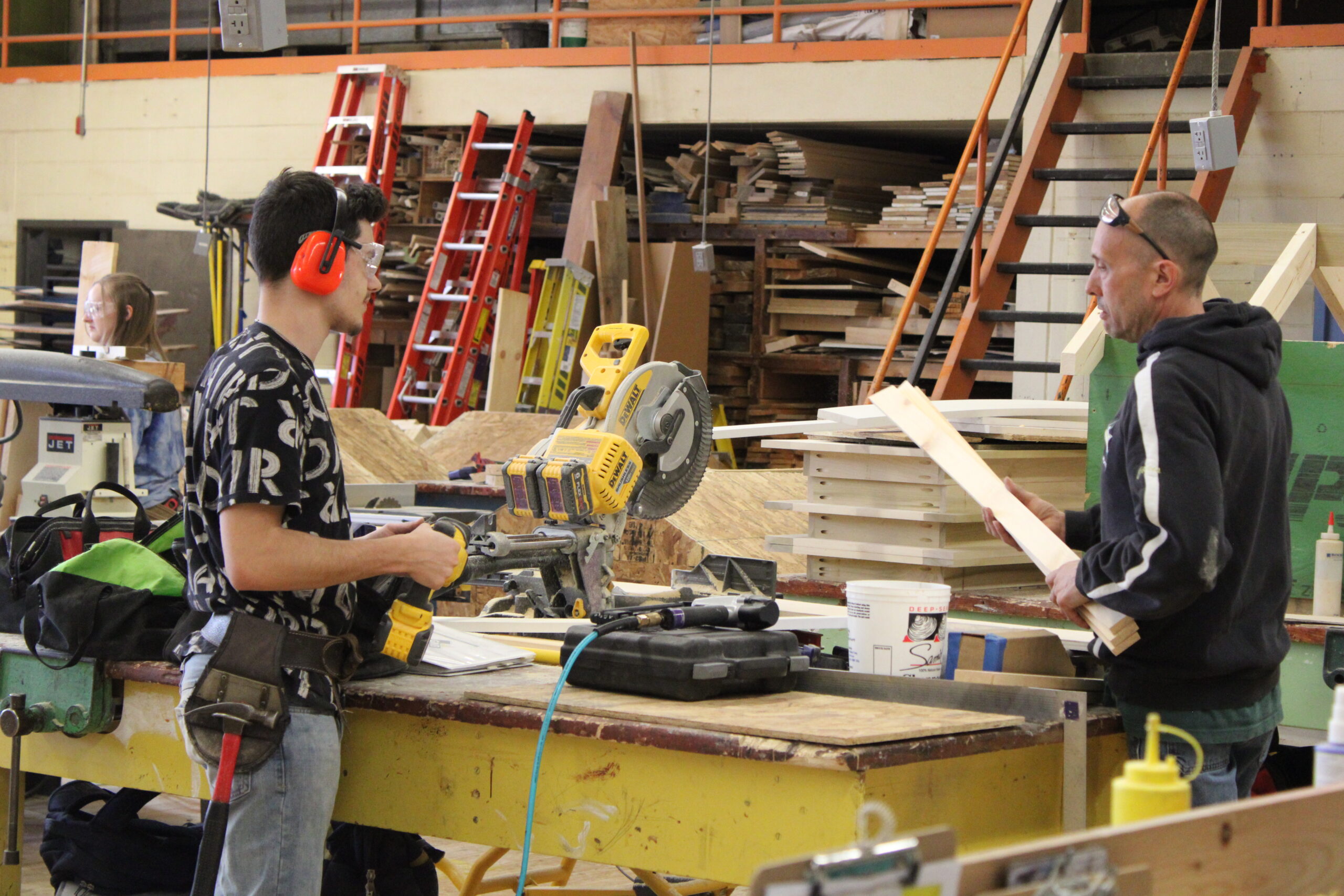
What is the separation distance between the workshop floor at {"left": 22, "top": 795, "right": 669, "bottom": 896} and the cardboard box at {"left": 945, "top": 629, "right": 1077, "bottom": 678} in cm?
183

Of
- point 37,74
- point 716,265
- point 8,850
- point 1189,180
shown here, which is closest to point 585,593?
point 8,850

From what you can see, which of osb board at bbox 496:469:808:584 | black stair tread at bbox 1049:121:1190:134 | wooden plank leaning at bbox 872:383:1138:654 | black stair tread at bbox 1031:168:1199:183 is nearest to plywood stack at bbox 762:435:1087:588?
osb board at bbox 496:469:808:584

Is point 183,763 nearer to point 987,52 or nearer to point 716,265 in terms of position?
point 987,52

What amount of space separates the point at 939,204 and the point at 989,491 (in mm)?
6689

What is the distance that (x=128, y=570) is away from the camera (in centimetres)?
279

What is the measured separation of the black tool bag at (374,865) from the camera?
123 inches

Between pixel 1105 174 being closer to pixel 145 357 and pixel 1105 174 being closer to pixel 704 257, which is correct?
pixel 704 257

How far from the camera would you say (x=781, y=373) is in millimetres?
10289

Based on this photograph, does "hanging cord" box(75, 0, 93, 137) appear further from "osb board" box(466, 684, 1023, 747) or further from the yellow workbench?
"osb board" box(466, 684, 1023, 747)

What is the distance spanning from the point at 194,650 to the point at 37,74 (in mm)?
10571

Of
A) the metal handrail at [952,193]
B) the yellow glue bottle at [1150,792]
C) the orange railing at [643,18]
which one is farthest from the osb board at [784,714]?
the orange railing at [643,18]

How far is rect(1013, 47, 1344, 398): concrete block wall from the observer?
286 inches

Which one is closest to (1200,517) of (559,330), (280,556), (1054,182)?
(280,556)

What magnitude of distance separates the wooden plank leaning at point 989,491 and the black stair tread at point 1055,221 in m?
4.19
